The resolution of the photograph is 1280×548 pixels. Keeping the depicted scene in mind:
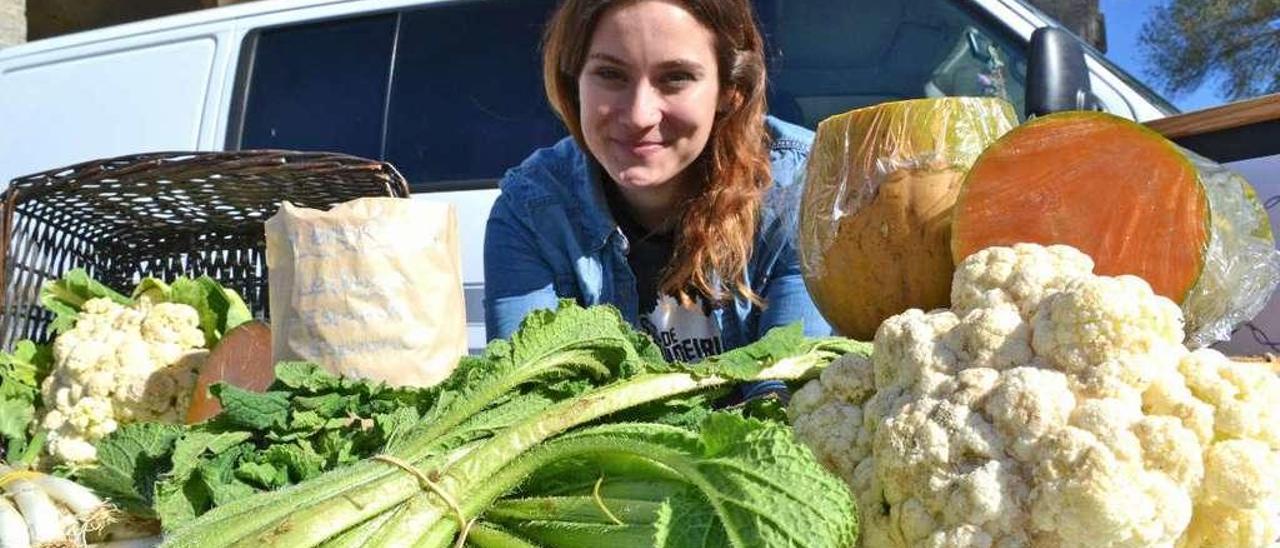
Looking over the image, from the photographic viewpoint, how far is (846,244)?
1.54 metres

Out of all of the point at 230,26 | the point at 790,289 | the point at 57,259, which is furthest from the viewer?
the point at 230,26

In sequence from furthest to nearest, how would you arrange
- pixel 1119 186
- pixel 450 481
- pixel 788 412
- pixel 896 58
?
pixel 896 58 < pixel 1119 186 < pixel 788 412 < pixel 450 481

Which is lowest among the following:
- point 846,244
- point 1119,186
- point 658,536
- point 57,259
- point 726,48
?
point 57,259

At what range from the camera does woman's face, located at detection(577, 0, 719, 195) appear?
206 centimetres

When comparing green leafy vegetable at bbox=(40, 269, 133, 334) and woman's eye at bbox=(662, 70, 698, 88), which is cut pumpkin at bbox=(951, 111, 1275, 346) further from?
green leafy vegetable at bbox=(40, 269, 133, 334)

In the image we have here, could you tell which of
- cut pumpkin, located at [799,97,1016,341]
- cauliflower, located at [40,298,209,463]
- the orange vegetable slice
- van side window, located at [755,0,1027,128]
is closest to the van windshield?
van side window, located at [755,0,1027,128]

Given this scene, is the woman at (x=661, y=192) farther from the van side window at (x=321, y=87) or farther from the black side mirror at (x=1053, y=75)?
the van side window at (x=321, y=87)

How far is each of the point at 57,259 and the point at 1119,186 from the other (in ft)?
8.09

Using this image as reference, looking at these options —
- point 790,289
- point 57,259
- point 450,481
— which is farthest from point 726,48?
point 57,259

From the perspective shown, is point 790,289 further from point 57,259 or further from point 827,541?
point 57,259

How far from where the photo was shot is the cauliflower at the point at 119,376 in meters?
2.11

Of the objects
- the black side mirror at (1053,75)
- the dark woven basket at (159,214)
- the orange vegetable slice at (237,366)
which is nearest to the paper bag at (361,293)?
the orange vegetable slice at (237,366)

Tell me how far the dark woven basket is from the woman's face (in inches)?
26.6

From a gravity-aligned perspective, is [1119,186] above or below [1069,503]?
above
